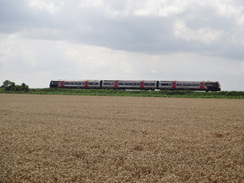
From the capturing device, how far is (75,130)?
48.9ft

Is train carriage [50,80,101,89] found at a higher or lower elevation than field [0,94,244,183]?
higher

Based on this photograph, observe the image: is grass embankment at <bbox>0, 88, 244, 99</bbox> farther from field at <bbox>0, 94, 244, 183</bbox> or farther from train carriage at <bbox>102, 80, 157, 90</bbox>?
field at <bbox>0, 94, 244, 183</bbox>

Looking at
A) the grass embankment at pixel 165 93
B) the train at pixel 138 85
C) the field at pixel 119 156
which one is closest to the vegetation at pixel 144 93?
the grass embankment at pixel 165 93

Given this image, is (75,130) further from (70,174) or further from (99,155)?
(70,174)

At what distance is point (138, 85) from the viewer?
73.4 m

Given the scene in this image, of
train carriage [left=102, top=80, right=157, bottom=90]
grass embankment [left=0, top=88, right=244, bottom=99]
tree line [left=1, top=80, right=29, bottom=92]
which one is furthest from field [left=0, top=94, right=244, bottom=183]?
tree line [left=1, top=80, right=29, bottom=92]

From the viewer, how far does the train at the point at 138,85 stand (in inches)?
2712

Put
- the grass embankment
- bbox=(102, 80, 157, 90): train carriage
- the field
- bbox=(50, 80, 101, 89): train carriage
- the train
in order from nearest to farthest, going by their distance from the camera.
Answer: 1. the field
2. the grass embankment
3. the train
4. bbox=(102, 80, 157, 90): train carriage
5. bbox=(50, 80, 101, 89): train carriage

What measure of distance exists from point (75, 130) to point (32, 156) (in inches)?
218

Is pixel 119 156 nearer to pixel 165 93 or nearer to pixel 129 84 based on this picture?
pixel 165 93

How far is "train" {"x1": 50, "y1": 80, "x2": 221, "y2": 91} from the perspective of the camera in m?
68.9

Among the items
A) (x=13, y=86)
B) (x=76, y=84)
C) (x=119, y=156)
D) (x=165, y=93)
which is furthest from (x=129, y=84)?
(x=119, y=156)

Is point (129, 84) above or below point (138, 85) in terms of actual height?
above

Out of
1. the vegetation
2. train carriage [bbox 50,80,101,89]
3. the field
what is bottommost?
the field
